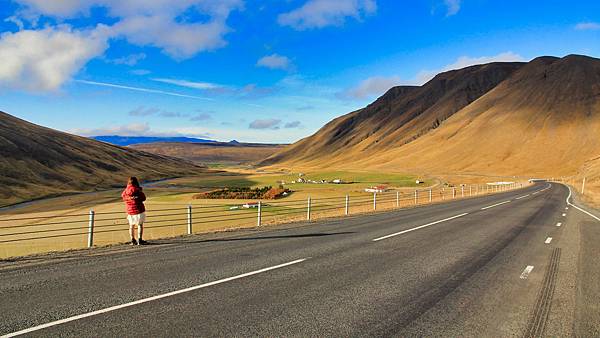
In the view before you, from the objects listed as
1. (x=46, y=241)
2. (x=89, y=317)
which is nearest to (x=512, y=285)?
(x=89, y=317)

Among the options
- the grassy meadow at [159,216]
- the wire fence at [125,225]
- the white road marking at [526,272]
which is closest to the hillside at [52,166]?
the grassy meadow at [159,216]

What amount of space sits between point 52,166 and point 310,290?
399 feet

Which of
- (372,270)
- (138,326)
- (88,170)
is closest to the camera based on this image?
(138,326)

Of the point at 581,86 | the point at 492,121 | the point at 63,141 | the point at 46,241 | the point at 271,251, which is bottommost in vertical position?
the point at 46,241

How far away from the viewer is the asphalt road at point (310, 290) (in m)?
5.86

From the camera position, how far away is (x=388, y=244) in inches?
513

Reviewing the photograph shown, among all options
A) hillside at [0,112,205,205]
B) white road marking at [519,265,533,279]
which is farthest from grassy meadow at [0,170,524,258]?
hillside at [0,112,205,205]

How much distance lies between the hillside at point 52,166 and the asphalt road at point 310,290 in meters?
68.3

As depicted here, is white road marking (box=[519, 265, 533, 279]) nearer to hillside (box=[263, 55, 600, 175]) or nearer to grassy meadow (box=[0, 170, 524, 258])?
grassy meadow (box=[0, 170, 524, 258])

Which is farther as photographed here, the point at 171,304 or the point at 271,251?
the point at 271,251

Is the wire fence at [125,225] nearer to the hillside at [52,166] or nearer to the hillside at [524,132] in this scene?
the hillside at [52,166]

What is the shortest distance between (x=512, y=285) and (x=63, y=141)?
16787cm

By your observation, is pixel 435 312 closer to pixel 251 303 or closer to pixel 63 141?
pixel 251 303

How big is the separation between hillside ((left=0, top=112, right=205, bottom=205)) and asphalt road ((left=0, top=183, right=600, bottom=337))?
224 ft
